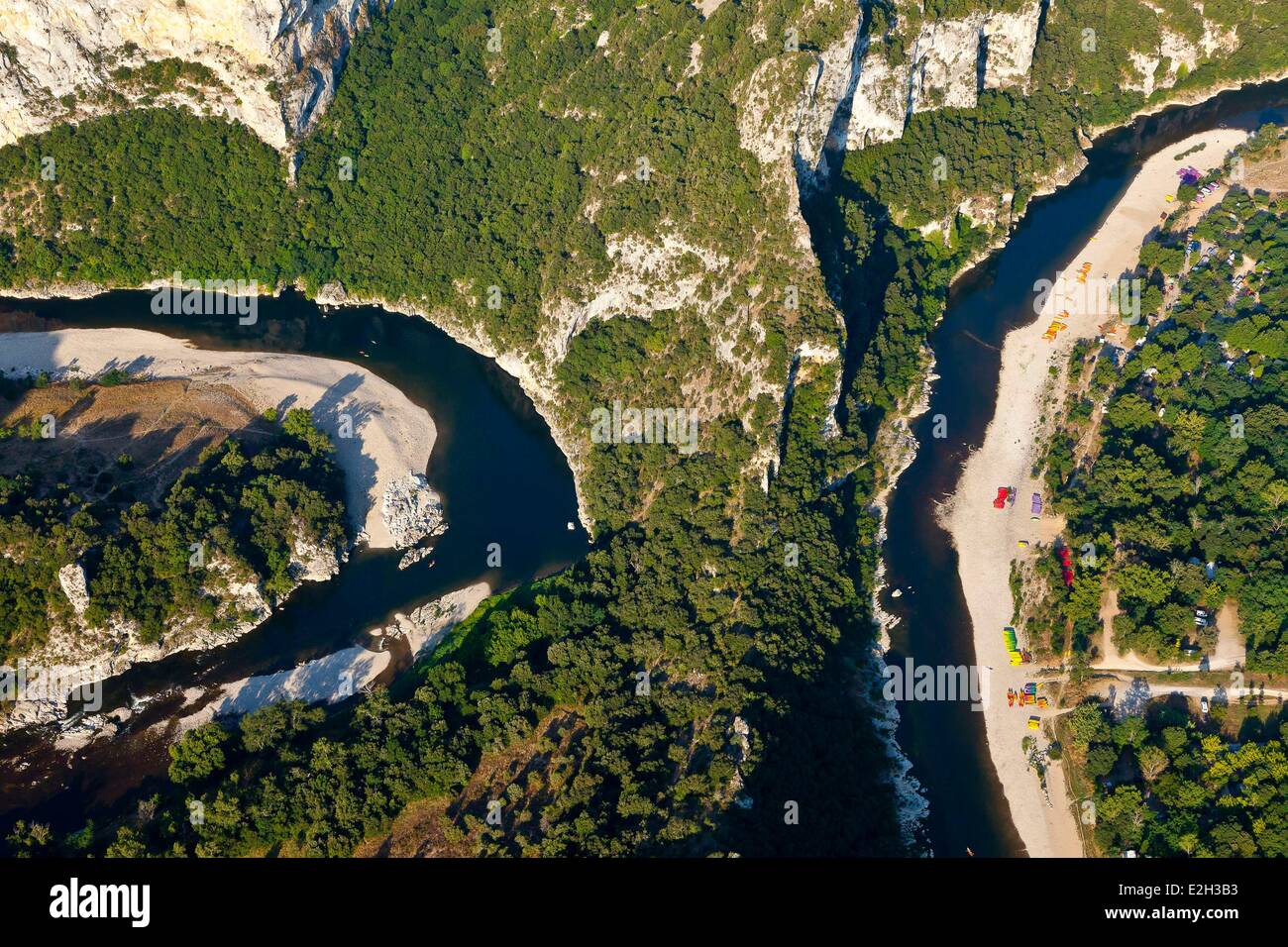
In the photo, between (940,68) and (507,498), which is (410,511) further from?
(940,68)

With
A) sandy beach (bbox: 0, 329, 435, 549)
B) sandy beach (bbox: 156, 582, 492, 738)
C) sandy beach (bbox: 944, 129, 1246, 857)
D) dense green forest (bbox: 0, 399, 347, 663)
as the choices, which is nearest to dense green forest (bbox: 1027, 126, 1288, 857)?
sandy beach (bbox: 944, 129, 1246, 857)

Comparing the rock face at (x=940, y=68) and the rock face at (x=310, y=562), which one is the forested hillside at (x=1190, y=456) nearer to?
the rock face at (x=940, y=68)

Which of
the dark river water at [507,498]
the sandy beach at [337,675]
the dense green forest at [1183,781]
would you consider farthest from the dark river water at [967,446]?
the sandy beach at [337,675]

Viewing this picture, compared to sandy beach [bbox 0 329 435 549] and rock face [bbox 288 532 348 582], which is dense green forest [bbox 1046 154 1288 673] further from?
rock face [bbox 288 532 348 582]

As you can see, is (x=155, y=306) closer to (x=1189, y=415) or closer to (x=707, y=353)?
(x=707, y=353)

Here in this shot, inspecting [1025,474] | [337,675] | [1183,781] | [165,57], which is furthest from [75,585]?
[1183,781]

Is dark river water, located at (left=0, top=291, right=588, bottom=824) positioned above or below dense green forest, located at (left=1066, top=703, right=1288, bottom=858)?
above
